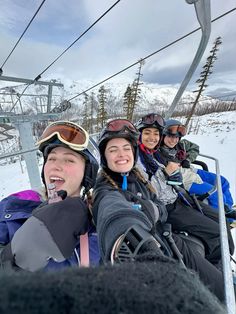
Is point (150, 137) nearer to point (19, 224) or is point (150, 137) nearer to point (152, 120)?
point (152, 120)

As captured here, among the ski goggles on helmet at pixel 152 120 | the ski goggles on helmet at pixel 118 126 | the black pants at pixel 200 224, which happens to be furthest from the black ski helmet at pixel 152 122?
the black pants at pixel 200 224

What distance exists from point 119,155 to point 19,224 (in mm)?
1100

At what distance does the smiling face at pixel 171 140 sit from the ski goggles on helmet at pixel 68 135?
1.74 meters

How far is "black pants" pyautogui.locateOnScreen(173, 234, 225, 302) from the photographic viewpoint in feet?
5.25

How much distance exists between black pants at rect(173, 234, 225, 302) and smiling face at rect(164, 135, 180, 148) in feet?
5.94

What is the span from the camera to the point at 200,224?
2.20 metres

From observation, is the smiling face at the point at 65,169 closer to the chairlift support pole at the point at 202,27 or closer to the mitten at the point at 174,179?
the mitten at the point at 174,179

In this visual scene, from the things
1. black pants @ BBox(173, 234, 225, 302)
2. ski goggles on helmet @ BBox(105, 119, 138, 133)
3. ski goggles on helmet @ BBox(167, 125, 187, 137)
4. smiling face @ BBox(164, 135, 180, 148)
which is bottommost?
black pants @ BBox(173, 234, 225, 302)

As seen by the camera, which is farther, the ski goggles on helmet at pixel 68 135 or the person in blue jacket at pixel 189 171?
the person in blue jacket at pixel 189 171

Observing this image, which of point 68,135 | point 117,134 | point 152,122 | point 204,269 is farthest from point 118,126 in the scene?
point 204,269

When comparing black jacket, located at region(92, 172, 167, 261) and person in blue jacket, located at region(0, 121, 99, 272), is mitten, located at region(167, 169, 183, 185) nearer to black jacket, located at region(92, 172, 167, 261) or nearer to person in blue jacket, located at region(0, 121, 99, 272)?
black jacket, located at region(92, 172, 167, 261)

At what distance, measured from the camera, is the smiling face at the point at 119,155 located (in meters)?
Answer: 2.03

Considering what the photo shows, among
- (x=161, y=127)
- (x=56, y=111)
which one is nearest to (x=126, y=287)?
(x=161, y=127)

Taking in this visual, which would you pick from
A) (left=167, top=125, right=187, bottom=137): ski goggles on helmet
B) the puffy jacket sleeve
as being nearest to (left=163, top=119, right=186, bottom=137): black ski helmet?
(left=167, top=125, right=187, bottom=137): ski goggles on helmet
